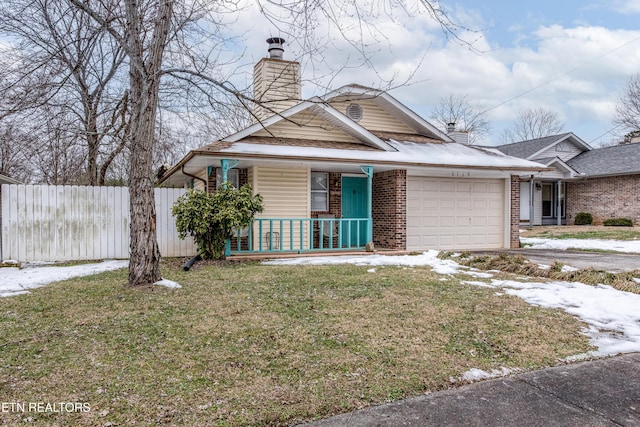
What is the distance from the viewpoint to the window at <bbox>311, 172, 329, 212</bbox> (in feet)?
42.3

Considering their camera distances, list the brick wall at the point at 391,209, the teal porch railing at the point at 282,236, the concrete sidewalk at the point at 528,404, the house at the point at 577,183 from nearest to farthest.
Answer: the concrete sidewalk at the point at 528,404, the teal porch railing at the point at 282,236, the brick wall at the point at 391,209, the house at the point at 577,183

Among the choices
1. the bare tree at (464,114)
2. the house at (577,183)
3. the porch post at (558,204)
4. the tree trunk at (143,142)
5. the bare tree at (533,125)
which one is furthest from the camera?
the bare tree at (533,125)

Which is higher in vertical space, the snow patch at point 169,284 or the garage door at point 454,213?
the garage door at point 454,213

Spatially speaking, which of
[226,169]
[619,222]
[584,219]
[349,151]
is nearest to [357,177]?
[349,151]

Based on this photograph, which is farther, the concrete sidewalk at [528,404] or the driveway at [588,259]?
the driveway at [588,259]

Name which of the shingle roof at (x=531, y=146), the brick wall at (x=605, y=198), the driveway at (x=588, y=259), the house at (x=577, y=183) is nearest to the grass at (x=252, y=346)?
the driveway at (x=588, y=259)

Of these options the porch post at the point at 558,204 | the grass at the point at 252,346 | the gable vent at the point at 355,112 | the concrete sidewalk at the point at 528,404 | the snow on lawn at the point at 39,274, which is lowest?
the concrete sidewalk at the point at 528,404

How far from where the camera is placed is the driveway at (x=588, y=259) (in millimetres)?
9000

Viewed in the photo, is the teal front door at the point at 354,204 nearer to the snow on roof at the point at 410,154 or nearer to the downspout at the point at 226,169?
the snow on roof at the point at 410,154

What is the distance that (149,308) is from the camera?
5293 mm

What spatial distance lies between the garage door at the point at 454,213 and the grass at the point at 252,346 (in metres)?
6.23

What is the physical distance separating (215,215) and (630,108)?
3804 cm

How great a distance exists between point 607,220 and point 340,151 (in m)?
17.3

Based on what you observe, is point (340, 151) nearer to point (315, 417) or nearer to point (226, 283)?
point (226, 283)
